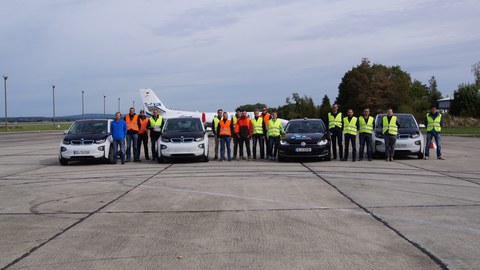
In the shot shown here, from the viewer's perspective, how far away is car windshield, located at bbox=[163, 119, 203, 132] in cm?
1744

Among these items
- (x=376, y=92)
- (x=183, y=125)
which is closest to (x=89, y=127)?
(x=183, y=125)

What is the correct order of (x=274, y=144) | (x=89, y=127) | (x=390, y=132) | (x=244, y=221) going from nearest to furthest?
(x=244, y=221) < (x=390, y=132) < (x=89, y=127) < (x=274, y=144)

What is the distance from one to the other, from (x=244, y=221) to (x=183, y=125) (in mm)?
10840

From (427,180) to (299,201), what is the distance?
415cm

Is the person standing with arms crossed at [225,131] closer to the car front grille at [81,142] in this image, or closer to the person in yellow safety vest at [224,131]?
the person in yellow safety vest at [224,131]

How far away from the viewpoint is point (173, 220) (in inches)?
285

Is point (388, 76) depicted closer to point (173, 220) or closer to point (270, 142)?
point (270, 142)

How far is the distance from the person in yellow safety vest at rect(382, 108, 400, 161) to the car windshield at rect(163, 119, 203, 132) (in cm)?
617

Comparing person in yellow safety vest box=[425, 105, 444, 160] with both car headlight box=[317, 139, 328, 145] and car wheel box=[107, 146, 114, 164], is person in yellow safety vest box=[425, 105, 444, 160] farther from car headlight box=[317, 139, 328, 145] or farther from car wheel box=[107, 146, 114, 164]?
car wheel box=[107, 146, 114, 164]

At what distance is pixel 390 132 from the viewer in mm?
16234

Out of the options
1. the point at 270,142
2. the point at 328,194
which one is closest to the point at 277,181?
the point at 328,194

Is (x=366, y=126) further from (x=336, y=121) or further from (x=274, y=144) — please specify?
(x=274, y=144)

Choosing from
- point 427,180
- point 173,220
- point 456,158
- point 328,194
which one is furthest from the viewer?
point 456,158

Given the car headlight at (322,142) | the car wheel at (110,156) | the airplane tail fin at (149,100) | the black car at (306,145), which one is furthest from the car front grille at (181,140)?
the airplane tail fin at (149,100)
